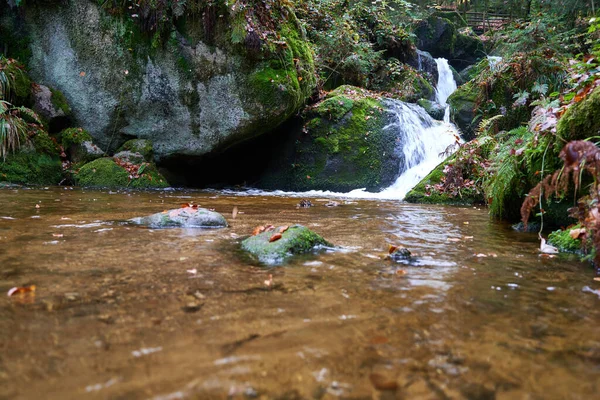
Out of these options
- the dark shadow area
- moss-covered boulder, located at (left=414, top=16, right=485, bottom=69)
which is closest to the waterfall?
the dark shadow area

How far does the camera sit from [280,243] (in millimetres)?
3252

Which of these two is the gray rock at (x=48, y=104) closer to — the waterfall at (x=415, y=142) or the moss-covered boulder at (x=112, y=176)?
the moss-covered boulder at (x=112, y=176)

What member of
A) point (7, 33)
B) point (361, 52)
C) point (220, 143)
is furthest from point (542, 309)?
point (361, 52)

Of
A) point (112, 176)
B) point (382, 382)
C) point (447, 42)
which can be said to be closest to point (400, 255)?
point (382, 382)

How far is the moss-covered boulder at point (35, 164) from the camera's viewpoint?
29.6ft

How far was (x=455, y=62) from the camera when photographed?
82.8 ft

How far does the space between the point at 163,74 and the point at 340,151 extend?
483 centimetres

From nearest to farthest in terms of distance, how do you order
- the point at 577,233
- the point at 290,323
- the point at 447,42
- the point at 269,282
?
1. the point at 290,323
2. the point at 269,282
3. the point at 577,233
4. the point at 447,42

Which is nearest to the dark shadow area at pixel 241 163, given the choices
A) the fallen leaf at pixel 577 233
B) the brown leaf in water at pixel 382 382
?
the fallen leaf at pixel 577 233

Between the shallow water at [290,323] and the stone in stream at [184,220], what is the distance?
0.74m

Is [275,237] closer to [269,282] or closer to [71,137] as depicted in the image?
[269,282]

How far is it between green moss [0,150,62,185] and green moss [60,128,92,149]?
56 cm

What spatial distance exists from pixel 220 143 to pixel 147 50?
2.87 m

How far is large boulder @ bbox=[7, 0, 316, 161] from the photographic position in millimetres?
10266
